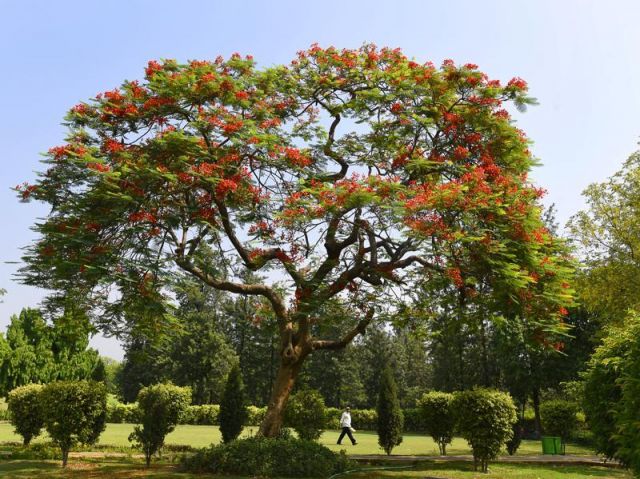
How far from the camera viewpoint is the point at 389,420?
20.9 m

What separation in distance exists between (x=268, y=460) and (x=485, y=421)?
6.17 m

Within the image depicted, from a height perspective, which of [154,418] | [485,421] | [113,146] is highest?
[113,146]

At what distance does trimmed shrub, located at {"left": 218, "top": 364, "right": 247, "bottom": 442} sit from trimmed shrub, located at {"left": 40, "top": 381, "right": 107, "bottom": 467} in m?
6.78

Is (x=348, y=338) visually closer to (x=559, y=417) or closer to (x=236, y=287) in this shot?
(x=236, y=287)

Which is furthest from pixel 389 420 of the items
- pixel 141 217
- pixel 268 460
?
pixel 141 217

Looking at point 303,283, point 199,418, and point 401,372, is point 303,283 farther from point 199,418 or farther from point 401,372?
point 401,372

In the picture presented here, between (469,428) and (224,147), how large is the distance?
1026cm

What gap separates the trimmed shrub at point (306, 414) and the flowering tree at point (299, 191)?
3.66m

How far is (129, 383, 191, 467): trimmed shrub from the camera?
15.3 metres

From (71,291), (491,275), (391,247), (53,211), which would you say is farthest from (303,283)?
(53,211)

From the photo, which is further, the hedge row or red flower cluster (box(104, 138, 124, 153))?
the hedge row

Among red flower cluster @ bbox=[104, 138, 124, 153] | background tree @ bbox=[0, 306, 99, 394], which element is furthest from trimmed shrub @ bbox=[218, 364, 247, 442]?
background tree @ bbox=[0, 306, 99, 394]

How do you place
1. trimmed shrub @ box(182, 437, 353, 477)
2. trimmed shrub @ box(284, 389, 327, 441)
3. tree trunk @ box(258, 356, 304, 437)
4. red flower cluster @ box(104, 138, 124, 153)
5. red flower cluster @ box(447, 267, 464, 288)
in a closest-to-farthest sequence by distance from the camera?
red flower cluster @ box(447, 267, 464, 288) → red flower cluster @ box(104, 138, 124, 153) → trimmed shrub @ box(182, 437, 353, 477) → tree trunk @ box(258, 356, 304, 437) → trimmed shrub @ box(284, 389, 327, 441)

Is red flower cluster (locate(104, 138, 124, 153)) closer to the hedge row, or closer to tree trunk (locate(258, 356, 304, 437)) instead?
tree trunk (locate(258, 356, 304, 437))
